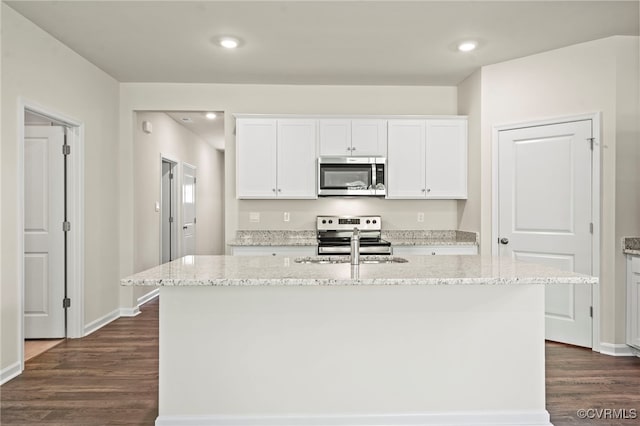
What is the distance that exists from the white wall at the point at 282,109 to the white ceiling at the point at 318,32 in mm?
353

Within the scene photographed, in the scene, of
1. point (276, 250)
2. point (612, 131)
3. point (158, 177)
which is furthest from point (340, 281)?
point (158, 177)

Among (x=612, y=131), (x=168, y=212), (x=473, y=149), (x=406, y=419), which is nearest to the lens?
(x=406, y=419)

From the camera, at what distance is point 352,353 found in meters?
2.23

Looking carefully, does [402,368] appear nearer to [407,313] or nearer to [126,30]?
[407,313]

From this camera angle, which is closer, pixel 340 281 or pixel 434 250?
pixel 340 281

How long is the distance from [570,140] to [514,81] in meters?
0.80

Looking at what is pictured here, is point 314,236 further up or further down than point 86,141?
further down

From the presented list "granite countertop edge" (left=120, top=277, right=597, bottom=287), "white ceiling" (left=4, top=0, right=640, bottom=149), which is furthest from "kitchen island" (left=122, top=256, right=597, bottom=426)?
"white ceiling" (left=4, top=0, right=640, bottom=149)

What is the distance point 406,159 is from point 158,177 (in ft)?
11.1

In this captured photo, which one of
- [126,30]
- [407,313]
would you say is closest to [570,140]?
[407,313]

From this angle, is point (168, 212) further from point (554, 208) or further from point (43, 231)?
point (554, 208)

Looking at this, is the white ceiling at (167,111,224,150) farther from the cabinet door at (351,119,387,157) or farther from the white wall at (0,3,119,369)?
the cabinet door at (351,119,387,157)

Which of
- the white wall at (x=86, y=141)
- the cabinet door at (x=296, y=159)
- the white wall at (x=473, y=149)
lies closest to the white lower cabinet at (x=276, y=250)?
the cabinet door at (x=296, y=159)

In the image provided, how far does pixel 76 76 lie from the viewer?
388cm
